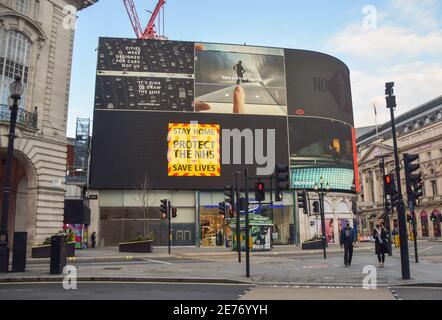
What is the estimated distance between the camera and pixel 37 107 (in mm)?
27844

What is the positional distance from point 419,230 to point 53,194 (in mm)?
74007

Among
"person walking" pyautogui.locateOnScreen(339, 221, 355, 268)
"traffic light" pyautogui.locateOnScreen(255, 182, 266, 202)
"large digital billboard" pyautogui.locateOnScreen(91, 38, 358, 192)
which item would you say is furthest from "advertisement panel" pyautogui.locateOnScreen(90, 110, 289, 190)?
"traffic light" pyautogui.locateOnScreen(255, 182, 266, 202)

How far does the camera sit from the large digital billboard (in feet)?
165

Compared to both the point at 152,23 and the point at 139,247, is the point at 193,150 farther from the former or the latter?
the point at 152,23

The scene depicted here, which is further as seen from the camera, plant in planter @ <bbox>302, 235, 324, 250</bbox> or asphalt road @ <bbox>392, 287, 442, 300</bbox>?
plant in planter @ <bbox>302, 235, 324, 250</bbox>

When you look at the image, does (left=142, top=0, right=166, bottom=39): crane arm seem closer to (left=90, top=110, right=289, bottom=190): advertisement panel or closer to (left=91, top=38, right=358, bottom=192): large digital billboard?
(left=91, top=38, right=358, bottom=192): large digital billboard

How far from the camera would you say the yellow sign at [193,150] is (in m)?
51.1

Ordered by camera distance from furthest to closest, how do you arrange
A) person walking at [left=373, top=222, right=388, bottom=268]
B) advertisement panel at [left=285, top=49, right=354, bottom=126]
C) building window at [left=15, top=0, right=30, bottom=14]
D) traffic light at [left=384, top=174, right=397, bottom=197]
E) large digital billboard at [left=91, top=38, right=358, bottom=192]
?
advertisement panel at [left=285, top=49, right=354, bottom=126] < large digital billboard at [left=91, top=38, right=358, bottom=192] < building window at [left=15, top=0, right=30, bottom=14] < person walking at [left=373, top=222, right=388, bottom=268] < traffic light at [left=384, top=174, right=397, bottom=197]

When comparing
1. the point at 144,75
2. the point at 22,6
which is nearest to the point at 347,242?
the point at 22,6

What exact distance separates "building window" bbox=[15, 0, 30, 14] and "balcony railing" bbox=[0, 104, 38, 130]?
21.9 feet

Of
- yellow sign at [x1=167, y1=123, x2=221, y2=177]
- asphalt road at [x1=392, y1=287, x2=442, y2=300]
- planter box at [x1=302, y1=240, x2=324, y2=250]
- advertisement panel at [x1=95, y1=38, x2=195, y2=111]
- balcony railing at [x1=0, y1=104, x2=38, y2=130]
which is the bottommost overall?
asphalt road at [x1=392, y1=287, x2=442, y2=300]

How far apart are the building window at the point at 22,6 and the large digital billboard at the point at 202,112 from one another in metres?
22.7

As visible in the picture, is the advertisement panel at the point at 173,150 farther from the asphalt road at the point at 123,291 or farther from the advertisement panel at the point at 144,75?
→ the asphalt road at the point at 123,291

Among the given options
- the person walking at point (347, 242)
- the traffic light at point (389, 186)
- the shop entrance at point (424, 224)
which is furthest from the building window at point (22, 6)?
the shop entrance at point (424, 224)
